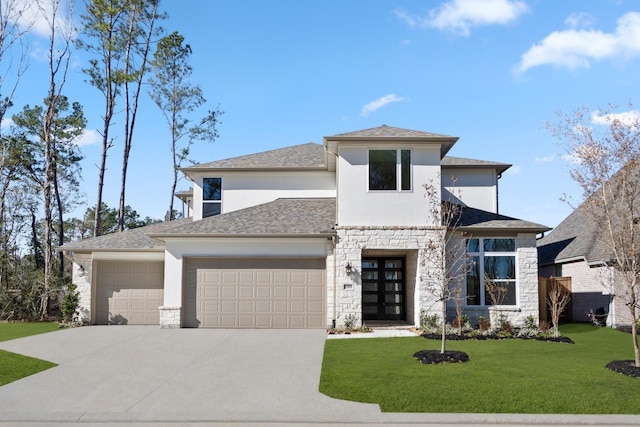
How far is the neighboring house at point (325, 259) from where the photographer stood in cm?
1574

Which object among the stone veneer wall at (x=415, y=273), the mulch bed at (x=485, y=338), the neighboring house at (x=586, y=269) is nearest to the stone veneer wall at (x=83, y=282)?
the stone veneer wall at (x=415, y=273)

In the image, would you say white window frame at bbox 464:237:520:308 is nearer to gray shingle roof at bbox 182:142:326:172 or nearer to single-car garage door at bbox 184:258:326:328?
single-car garage door at bbox 184:258:326:328

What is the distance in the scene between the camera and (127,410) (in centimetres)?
756

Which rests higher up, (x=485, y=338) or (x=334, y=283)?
(x=334, y=283)

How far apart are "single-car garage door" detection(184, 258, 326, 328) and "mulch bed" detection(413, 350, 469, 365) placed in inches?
231

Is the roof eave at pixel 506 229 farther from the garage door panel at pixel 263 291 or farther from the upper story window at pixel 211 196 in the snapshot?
the upper story window at pixel 211 196

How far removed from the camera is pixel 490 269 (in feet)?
52.8

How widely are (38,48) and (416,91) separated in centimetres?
1804

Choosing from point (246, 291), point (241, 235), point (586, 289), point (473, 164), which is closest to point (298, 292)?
point (246, 291)

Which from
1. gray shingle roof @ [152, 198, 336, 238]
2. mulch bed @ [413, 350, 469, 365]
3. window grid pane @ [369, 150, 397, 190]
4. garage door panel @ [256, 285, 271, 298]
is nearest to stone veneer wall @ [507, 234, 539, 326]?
window grid pane @ [369, 150, 397, 190]

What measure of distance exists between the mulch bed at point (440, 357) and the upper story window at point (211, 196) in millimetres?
11619

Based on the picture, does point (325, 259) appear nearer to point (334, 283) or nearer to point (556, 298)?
point (334, 283)

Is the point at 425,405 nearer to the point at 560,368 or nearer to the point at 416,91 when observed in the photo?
the point at 560,368

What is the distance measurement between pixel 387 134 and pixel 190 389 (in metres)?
10.00
